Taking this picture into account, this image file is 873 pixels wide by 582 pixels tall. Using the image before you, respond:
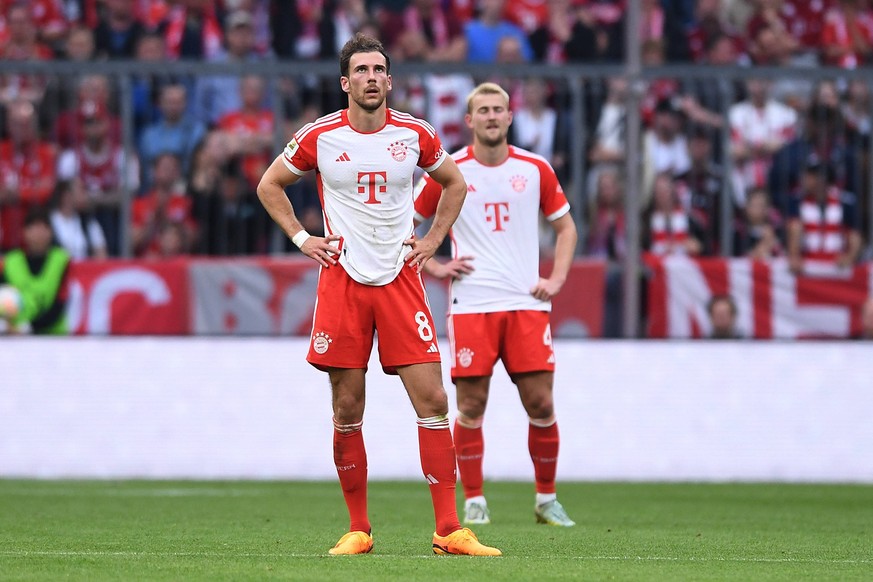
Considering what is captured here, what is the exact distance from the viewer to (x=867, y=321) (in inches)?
535

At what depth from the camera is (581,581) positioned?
238 inches

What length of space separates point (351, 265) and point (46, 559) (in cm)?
180

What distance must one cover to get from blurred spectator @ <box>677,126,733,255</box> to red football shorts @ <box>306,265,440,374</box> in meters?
7.14

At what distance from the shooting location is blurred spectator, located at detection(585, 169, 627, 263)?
13.7 meters

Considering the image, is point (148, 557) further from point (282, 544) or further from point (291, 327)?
point (291, 327)

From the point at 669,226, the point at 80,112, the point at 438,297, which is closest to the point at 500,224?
the point at 438,297

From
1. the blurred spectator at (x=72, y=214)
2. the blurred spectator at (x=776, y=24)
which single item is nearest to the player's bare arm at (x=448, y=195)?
the blurred spectator at (x=72, y=214)

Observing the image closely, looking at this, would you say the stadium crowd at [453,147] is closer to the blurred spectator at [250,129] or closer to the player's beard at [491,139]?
the blurred spectator at [250,129]

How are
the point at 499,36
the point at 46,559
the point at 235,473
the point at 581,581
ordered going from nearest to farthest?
1. the point at 581,581
2. the point at 46,559
3. the point at 235,473
4. the point at 499,36

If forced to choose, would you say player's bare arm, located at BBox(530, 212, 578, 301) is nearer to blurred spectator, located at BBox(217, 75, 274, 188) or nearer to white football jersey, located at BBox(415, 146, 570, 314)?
white football jersey, located at BBox(415, 146, 570, 314)

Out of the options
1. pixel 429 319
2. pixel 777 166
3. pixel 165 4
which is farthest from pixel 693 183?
pixel 429 319

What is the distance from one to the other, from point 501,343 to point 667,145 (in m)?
5.02

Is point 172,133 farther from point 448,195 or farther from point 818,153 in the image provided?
point 448,195

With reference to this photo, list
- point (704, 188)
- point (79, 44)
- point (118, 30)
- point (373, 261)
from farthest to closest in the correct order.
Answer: point (118, 30) → point (79, 44) → point (704, 188) → point (373, 261)
